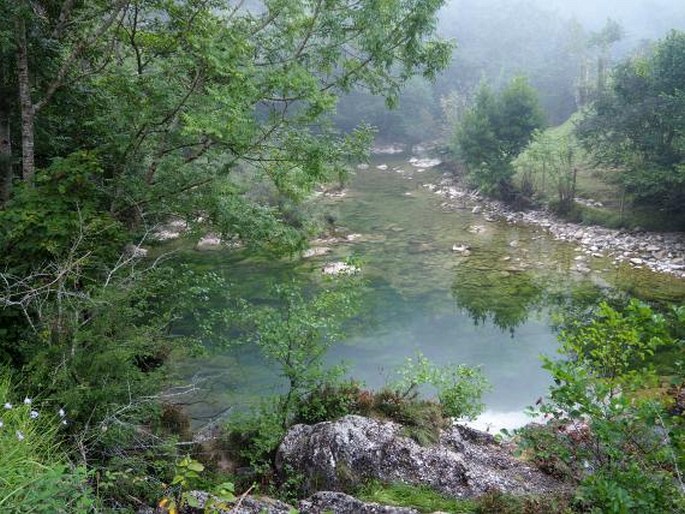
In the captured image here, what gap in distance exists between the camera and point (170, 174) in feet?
31.2

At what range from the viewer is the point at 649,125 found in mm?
24781

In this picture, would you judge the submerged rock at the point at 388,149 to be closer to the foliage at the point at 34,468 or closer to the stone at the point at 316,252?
the stone at the point at 316,252

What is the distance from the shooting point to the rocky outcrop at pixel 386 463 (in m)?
6.82

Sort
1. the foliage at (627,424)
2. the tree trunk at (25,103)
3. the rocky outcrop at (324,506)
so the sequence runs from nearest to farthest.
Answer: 1. the foliage at (627,424)
2. the rocky outcrop at (324,506)
3. the tree trunk at (25,103)

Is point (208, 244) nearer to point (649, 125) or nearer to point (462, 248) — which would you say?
point (462, 248)

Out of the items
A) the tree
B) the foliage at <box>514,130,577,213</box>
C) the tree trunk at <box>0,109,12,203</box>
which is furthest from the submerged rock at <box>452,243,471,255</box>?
the tree trunk at <box>0,109,12,203</box>

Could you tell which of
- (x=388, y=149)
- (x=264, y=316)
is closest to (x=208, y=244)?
(x=264, y=316)

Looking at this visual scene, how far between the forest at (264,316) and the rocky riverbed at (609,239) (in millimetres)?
266

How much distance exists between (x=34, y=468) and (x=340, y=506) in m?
3.16

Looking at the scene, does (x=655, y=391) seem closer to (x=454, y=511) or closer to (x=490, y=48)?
(x=454, y=511)

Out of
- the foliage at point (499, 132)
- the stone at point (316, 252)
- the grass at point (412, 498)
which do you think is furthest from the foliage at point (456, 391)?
the foliage at point (499, 132)

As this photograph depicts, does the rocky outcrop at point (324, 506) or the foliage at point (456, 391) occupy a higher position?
the rocky outcrop at point (324, 506)

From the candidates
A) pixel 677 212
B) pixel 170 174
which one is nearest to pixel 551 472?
pixel 170 174

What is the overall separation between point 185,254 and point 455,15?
11129cm
